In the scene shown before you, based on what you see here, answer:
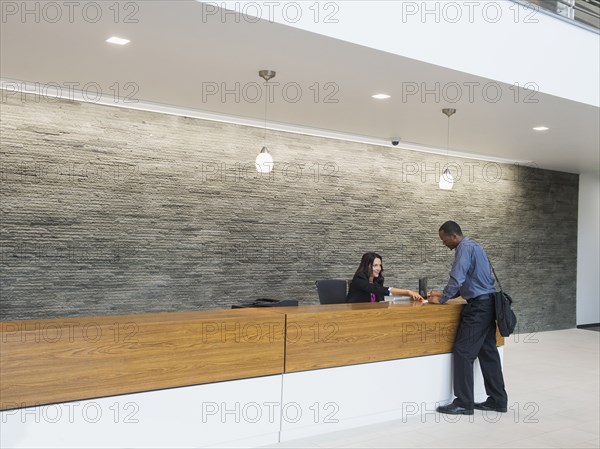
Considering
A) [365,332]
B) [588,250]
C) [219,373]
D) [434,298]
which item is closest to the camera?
[219,373]

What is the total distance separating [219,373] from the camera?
4418mm

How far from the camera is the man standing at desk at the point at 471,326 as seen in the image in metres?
5.60

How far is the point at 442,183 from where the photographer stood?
279 inches

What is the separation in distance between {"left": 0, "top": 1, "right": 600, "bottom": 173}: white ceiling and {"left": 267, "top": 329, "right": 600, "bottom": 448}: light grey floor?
2653 millimetres

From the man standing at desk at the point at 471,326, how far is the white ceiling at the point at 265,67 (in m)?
1.37

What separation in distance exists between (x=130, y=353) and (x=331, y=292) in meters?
3.30

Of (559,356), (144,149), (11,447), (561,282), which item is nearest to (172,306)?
(144,149)

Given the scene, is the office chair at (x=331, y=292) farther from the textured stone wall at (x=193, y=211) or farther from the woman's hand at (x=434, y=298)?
the woman's hand at (x=434, y=298)

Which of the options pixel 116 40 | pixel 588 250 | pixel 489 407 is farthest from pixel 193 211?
pixel 588 250

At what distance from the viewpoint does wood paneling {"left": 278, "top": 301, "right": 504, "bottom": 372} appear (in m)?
4.83

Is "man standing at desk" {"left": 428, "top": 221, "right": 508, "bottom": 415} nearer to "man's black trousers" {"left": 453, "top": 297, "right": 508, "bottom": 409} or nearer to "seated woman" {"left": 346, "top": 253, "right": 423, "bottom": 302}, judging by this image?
"man's black trousers" {"left": 453, "top": 297, "right": 508, "bottom": 409}

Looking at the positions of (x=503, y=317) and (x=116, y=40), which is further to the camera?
(x=503, y=317)

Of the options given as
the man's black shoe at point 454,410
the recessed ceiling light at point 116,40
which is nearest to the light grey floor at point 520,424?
the man's black shoe at point 454,410

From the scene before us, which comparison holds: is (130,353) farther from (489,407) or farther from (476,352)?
(489,407)
